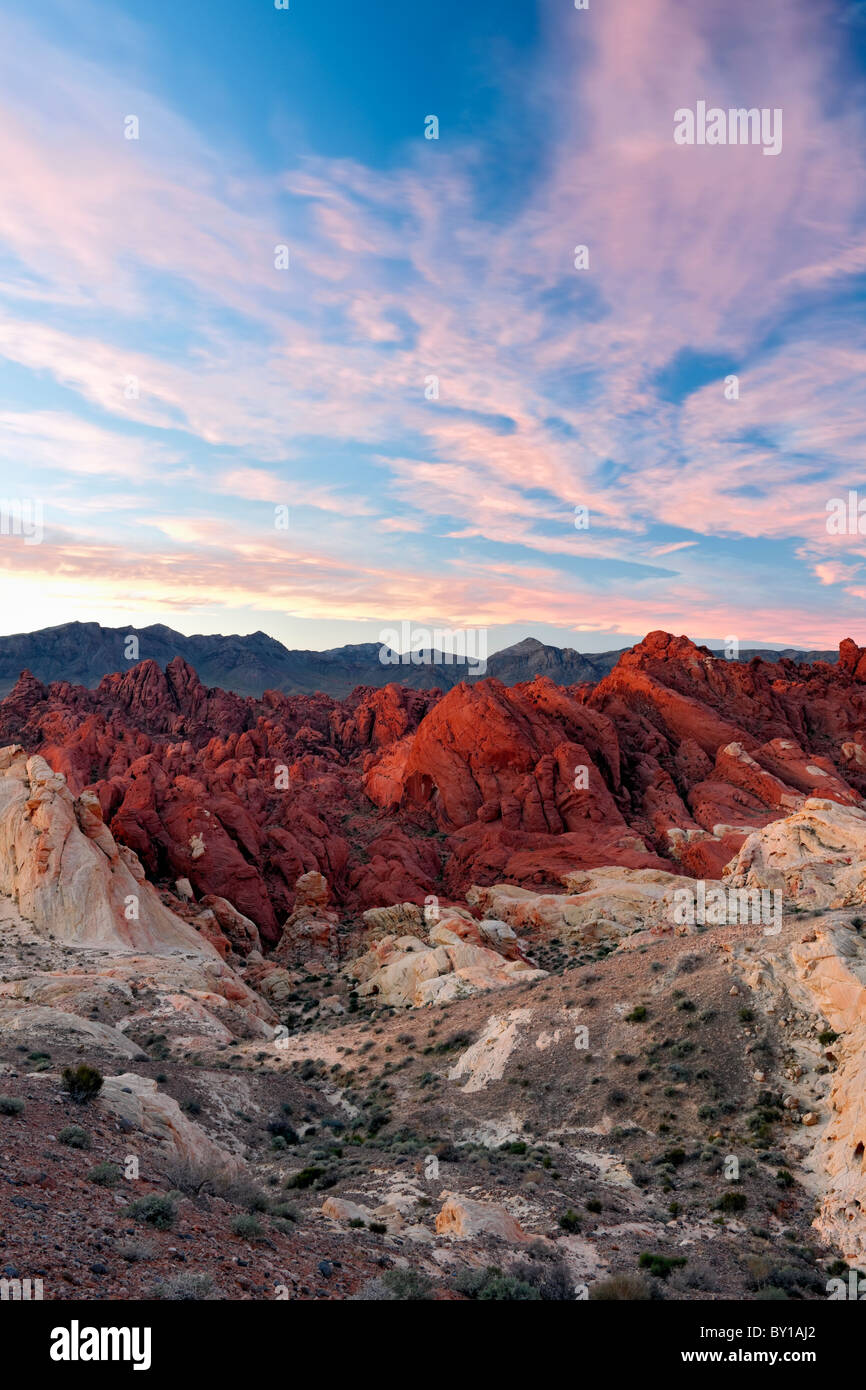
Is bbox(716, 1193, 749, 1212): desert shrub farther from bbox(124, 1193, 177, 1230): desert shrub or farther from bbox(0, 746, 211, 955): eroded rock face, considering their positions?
bbox(0, 746, 211, 955): eroded rock face

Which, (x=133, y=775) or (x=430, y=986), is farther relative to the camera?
(x=133, y=775)

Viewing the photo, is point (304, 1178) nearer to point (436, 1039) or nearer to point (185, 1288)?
point (185, 1288)

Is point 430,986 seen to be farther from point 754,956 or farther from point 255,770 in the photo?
point 255,770

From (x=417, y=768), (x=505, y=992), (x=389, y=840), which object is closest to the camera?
(x=505, y=992)

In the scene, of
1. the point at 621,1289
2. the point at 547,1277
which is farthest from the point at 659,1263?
the point at 547,1277

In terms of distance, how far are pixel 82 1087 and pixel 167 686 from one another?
156152mm

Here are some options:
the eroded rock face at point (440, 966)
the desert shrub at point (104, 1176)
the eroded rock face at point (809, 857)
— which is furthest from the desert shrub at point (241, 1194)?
the eroded rock face at point (809, 857)

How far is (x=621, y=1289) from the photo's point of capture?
39.1ft

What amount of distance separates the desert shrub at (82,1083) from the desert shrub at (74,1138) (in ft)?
7.81

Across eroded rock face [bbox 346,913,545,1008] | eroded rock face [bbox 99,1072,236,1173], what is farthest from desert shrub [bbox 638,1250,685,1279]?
eroded rock face [bbox 346,913,545,1008]

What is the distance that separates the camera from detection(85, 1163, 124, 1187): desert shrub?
1173 centimetres
